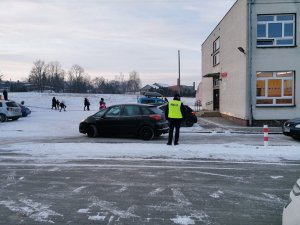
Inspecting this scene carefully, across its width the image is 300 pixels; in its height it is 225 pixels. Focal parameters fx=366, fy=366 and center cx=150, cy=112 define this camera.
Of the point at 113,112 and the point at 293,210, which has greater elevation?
the point at 113,112

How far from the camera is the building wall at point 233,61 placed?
69.9ft

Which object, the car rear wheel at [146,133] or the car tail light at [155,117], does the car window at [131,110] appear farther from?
the car rear wheel at [146,133]

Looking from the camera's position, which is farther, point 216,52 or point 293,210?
point 216,52

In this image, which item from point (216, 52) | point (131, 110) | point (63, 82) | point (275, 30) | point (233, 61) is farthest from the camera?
point (63, 82)

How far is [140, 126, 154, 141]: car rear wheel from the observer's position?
1467 cm

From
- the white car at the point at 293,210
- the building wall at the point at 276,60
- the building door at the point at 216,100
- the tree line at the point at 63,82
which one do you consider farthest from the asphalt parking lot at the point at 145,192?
the tree line at the point at 63,82

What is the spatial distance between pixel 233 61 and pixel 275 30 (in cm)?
382

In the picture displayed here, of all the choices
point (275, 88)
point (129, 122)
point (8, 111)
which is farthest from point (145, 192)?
point (8, 111)

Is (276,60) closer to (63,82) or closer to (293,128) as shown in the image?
(293,128)

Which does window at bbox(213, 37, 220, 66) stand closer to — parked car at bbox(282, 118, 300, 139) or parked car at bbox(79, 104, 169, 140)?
parked car at bbox(282, 118, 300, 139)

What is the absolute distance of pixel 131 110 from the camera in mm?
15086

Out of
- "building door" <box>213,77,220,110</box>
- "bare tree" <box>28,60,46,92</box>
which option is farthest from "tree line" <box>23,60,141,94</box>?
"building door" <box>213,77,220,110</box>

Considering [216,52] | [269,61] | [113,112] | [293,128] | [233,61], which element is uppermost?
[216,52]

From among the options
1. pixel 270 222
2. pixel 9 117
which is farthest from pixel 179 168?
pixel 9 117
